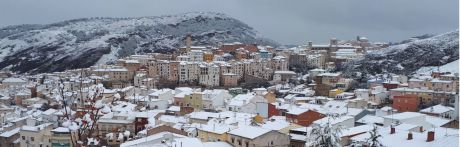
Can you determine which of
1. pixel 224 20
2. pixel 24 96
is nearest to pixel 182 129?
pixel 24 96

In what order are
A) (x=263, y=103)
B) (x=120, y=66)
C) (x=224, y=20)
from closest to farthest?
(x=263, y=103)
(x=120, y=66)
(x=224, y=20)

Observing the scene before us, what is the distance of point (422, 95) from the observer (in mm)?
27922

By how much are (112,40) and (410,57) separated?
50.1 metres

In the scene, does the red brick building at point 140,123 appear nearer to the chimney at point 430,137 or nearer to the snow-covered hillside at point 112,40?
the chimney at point 430,137

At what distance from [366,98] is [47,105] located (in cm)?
2066

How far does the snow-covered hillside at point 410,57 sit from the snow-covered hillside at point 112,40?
108 ft

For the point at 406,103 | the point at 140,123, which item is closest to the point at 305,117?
the point at 406,103

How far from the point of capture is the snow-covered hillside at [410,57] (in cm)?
4500

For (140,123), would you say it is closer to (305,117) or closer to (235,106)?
(235,106)

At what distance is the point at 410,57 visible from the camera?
164 ft

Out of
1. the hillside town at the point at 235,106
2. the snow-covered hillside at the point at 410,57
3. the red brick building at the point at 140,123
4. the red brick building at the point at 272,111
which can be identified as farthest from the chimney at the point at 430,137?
the snow-covered hillside at the point at 410,57

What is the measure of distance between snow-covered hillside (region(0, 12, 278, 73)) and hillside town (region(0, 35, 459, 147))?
71.8 ft

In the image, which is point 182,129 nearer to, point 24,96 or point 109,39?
point 24,96

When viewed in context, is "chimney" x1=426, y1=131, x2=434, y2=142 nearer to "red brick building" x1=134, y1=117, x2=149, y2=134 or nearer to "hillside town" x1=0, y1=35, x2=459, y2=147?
"hillside town" x1=0, y1=35, x2=459, y2=147
